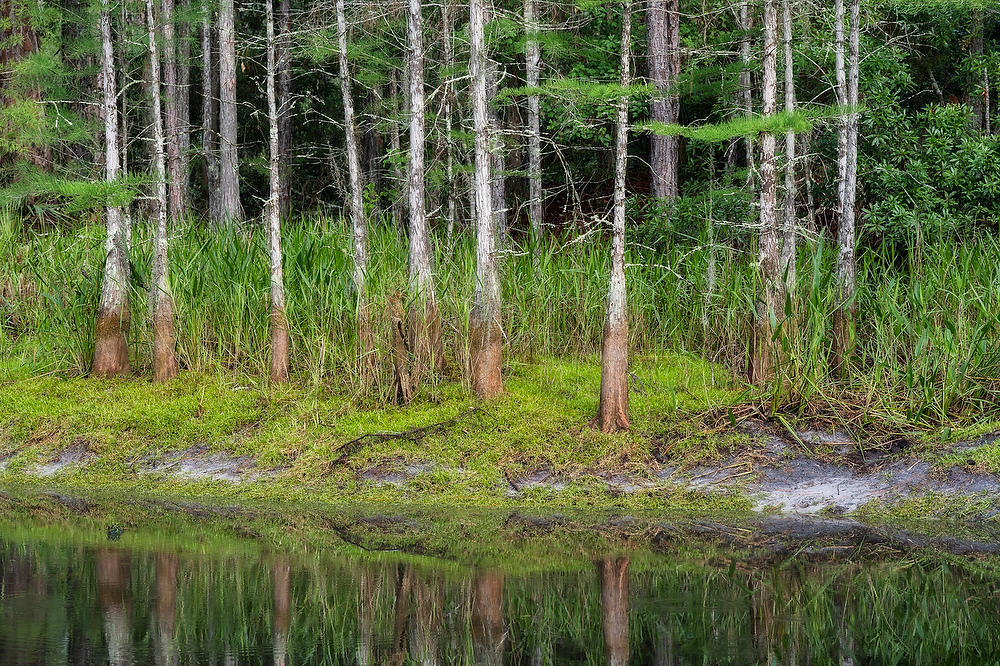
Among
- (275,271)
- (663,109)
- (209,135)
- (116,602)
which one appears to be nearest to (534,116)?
(663,109)

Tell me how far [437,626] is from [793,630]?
186 cm

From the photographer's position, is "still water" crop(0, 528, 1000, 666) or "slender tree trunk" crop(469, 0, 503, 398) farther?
"slender tree trunk" crop(469, 0, 503, 398)

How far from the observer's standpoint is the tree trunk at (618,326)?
9.59 m

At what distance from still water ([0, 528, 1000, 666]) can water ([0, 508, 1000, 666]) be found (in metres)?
0.01

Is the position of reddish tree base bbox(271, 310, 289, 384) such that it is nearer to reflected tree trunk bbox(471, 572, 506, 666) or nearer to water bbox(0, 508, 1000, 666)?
water bbox(0, 508, 1000, 666)

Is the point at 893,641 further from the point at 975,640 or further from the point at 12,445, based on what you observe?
the point at 12,445

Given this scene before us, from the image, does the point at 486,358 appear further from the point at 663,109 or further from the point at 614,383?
the point at 663,109

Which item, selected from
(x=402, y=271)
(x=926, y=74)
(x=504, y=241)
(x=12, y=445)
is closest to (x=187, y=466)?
(x=12, y=445)

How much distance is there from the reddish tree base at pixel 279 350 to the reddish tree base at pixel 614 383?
125 inches

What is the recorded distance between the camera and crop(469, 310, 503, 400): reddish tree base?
10.3 metres

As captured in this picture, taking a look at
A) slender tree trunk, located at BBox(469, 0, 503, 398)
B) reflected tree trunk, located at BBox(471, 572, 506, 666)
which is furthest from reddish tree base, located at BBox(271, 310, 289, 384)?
reflected tree trunk, located at BBox(471, 572, 506, 666)

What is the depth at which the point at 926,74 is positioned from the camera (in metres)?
16.8

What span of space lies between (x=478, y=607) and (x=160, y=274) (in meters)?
6.29

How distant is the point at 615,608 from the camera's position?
636 centimetres
